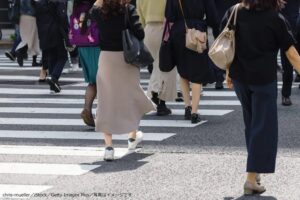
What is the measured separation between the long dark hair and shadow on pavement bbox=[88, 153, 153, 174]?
209 cm

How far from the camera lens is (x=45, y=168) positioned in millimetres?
8344

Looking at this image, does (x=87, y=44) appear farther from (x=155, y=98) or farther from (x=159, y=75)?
(x=155, y=98)

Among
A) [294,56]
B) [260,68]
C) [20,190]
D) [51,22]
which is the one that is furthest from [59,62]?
[294,56]

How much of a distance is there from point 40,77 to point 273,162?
9.62 m

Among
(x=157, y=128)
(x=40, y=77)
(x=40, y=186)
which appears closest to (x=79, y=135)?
(x=157, y=128)

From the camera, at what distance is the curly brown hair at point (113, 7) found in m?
8.48

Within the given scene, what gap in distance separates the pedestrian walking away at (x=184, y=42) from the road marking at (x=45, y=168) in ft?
8.93

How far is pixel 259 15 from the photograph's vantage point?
22.6 ft

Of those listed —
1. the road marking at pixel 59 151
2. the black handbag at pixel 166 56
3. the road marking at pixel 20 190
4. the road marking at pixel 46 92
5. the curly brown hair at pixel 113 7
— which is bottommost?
the road marking at pixel 46 92

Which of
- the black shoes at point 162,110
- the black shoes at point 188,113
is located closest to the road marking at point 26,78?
the black shoes at point 162,110

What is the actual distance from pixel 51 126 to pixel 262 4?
489 cm

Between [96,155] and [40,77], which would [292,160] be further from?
[40,77]

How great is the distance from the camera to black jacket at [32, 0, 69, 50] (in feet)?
45.7

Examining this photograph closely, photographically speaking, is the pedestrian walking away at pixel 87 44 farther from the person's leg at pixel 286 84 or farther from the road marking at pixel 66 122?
the person's leg at pixel 286 84
